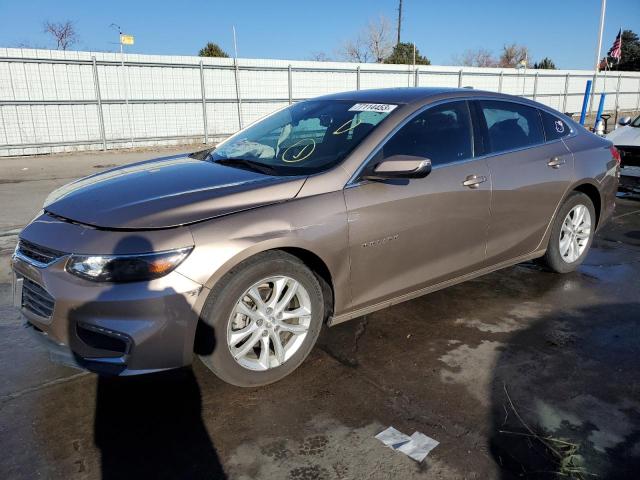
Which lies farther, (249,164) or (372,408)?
(249,164)

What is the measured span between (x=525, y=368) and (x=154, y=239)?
2.31 m

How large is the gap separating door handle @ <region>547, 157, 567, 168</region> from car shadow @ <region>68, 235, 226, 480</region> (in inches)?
124

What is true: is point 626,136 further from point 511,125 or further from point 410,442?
point 410,442

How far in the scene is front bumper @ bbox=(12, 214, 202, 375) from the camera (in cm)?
249

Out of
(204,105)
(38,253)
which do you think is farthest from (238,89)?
(38,253)

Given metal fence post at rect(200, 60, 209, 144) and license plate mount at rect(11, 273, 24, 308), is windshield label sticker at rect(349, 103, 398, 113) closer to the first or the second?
license plate mount at rect(11, 273, 24, 308)

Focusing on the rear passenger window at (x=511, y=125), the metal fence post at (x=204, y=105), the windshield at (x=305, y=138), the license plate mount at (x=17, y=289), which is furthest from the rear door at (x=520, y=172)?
the metal fence post at (x=204, y=105)

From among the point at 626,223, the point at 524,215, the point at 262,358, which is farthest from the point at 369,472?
the point at 626,223

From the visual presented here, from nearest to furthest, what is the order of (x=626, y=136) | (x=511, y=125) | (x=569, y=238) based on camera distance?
(x=511, y=125)
(x=569, y=238)
(x=626, y=136)

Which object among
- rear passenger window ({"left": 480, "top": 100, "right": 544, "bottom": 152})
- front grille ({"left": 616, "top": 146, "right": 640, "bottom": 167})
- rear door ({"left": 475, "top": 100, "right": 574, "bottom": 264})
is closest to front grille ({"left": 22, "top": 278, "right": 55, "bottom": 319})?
rear door ({"left": 475, "top": 100, "right": 574, "bottom": 264})

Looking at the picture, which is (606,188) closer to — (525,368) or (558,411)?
(525,368)

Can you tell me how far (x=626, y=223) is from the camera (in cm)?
684

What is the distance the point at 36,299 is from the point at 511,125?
360 centimetres

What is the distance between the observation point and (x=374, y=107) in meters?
3.68
